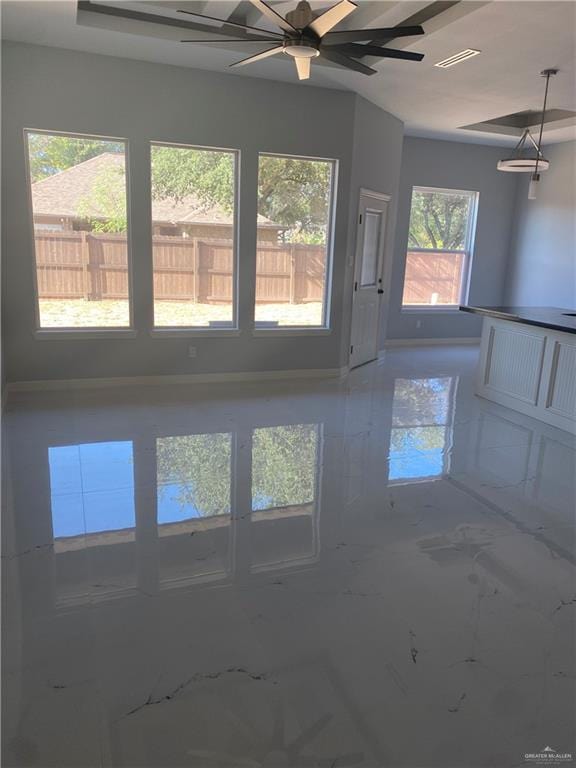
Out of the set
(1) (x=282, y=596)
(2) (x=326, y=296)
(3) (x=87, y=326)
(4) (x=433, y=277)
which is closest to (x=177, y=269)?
(3) (x=87, y=326)

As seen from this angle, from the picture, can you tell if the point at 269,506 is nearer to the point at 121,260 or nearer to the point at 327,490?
the point at 327,490

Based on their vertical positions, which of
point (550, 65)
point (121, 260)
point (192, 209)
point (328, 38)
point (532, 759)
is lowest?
point (532, 759)

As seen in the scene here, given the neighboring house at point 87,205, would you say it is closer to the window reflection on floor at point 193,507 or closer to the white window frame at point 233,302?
Answer: the white window frame at point 233,302

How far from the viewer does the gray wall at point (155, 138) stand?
4.82m

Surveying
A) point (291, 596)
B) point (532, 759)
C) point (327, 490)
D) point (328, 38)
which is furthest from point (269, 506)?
point (328, 38)

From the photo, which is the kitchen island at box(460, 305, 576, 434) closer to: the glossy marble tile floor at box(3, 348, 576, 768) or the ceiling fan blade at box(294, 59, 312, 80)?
the glossy marble tile floor at box(3, 348, 576, 768)

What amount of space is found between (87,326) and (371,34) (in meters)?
3.75

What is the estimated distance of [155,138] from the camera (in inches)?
206

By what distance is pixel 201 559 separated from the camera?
2.70 meters

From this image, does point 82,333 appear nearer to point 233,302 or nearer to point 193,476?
point 233,302

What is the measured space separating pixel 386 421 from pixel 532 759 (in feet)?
10.9

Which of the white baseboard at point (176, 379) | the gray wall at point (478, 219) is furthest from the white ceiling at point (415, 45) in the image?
the white baseboard at point (176, 379)

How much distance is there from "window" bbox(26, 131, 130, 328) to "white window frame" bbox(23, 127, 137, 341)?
26 millimetres

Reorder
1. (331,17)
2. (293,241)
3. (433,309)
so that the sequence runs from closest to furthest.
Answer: (331,17)
(293,241)
(433,309)
